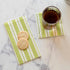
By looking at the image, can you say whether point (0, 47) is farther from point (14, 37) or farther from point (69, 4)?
point (69, 4)

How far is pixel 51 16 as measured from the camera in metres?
0.79

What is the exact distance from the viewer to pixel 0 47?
2.63 ft

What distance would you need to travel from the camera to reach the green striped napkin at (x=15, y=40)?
0.79m

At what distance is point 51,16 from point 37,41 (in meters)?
0.13

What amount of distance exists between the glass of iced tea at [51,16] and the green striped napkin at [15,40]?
9cm

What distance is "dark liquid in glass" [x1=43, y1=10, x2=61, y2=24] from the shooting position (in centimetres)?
78

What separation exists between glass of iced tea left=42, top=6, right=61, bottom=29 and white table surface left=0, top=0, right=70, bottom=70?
5 centimetres

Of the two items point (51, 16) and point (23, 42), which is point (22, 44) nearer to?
point (23, 42)

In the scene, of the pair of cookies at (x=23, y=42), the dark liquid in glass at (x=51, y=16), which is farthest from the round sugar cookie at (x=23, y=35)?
the dark liquid in glass at (x=51, y=16)

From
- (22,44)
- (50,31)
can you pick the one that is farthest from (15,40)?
(50,31)

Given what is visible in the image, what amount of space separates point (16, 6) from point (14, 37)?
146 millimetres

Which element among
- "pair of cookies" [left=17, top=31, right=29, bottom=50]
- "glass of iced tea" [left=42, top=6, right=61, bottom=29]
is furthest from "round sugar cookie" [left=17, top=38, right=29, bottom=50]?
"glass of iced tea" [left=42, top=6, right=61, bottom=29]

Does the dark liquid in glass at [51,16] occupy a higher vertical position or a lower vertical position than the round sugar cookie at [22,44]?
higher

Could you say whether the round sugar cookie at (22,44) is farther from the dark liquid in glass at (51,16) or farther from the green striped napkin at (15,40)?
the dark liquid in glass at (51,16)
